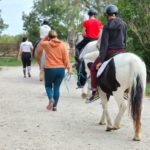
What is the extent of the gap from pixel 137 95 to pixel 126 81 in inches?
16.0

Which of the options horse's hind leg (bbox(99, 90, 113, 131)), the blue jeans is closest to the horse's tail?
horse's hind leg (bbox(99, 90, 113, 131))

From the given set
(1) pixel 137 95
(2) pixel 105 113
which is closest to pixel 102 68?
(2) pixel 105 113

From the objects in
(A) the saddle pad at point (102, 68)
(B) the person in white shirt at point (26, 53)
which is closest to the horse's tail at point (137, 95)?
(A) the saddle pad at point (102, 68)

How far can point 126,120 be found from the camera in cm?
1141

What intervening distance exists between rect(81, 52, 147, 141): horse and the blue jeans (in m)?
2.49

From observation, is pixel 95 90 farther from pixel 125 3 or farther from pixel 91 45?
pixel 125 3

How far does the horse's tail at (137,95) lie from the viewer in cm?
927

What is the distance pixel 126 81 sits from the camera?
377 inches

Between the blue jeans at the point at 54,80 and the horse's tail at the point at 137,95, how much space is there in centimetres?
373

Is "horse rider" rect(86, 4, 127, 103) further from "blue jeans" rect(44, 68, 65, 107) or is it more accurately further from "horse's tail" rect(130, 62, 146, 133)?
"blue jeans" rect(44, 68, 65, 107)

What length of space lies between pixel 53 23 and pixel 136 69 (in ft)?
158

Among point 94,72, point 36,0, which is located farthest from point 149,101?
point 36,0

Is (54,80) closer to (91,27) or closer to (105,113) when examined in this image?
(105,113)

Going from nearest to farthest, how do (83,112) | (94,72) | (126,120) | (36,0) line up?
(94,72), (126,120), (83,112), (36,0)
